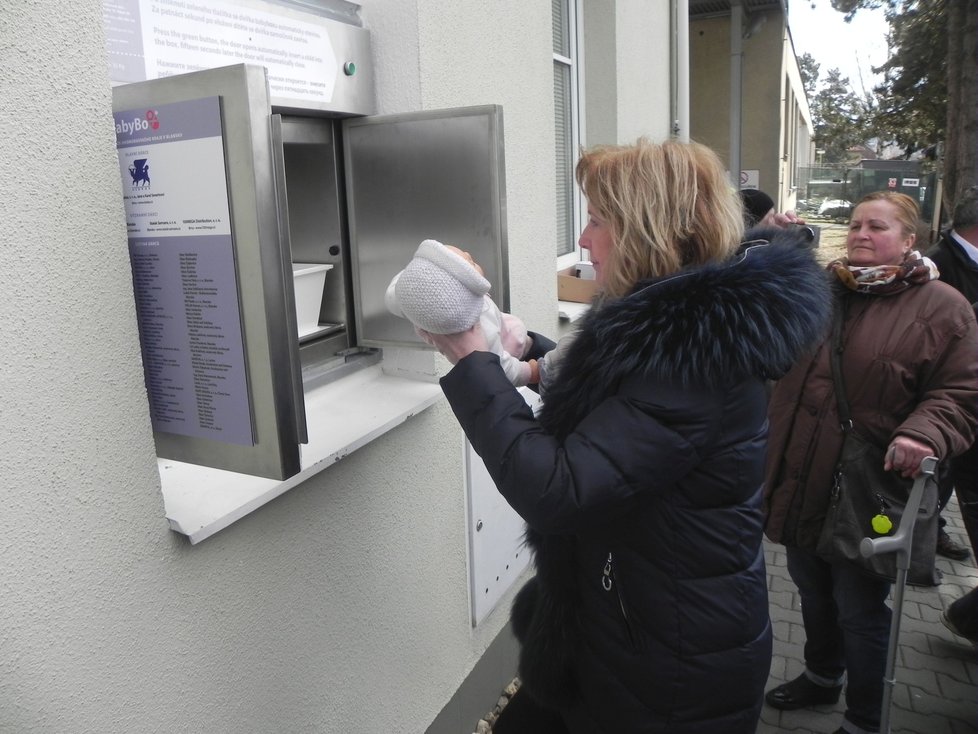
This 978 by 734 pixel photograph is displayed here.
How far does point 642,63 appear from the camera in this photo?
17.4 ft

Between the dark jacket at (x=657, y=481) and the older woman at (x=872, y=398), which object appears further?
the older woman at (x=872, y=398)

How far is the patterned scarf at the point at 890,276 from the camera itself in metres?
2.66

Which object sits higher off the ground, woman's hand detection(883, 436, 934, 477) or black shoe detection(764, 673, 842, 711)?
woman's hand detection(883, 436, 934, 477)

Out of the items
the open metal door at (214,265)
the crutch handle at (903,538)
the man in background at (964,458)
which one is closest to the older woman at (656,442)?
the open metal door at (214,265)

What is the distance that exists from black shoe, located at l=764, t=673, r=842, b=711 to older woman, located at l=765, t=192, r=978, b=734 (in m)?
0.36

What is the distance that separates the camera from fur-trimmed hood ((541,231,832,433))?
4.79 feet

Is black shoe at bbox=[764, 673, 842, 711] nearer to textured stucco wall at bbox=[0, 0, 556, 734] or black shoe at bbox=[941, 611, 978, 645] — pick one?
black shoe at bbox=[941, 611, 978, 645]

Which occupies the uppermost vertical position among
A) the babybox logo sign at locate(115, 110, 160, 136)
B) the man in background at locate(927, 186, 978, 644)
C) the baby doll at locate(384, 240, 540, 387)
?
the babybox logo sign at locate(115, 110, 160, 136)

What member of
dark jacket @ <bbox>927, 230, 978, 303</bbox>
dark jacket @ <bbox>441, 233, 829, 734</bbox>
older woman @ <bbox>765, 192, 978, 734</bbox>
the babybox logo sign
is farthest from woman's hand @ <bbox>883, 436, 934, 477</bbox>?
the babybox logo sign

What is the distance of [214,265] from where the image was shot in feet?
4.53

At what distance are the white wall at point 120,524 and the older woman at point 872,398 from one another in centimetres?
138

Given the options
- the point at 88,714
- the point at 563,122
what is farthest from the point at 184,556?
the point at 563,122

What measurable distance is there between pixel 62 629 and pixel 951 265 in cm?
410

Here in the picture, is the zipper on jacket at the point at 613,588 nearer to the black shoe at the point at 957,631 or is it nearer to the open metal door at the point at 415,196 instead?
the open metal door at the point at 415,196
